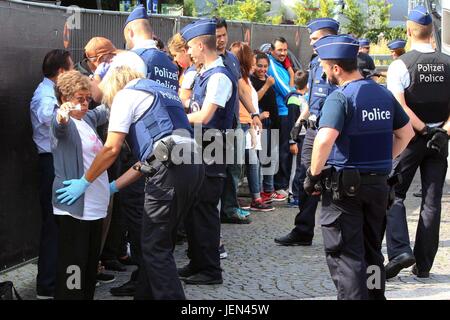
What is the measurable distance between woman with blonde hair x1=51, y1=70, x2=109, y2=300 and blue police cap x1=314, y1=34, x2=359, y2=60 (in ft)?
5.37

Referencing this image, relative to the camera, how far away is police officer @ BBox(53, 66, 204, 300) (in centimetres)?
586

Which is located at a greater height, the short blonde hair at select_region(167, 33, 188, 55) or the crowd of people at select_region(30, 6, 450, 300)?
the short blonde hair at select_region(167, 33, 188, 55)

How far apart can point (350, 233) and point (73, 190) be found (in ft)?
5.99

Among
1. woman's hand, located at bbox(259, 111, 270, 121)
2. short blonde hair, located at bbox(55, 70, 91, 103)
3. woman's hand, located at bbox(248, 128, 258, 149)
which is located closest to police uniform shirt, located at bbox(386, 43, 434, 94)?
short blonde hair, located at bbox(55, 70, 91, 103)

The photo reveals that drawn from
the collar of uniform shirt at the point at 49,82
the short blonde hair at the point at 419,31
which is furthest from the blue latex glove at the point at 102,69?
the short blonde hair at the point at 419,31

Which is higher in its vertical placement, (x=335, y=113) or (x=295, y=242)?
(x=335, y=113)

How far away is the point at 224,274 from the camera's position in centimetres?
777

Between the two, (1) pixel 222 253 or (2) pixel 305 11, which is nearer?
(1) pixel 222 253

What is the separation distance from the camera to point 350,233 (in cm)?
577

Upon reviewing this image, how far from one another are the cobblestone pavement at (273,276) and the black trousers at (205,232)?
7.1 inches

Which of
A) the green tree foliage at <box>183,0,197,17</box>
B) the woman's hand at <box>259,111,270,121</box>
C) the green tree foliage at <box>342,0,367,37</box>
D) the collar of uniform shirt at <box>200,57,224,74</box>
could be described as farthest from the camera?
the green tree foliage at <box>342,0,367,37</box>

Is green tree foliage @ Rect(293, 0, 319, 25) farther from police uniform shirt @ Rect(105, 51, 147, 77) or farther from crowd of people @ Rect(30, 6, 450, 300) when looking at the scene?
Answer: police uniform shirt @ Rect(105, 51, 147, 77)

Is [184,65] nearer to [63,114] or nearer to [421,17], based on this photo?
[421,17]

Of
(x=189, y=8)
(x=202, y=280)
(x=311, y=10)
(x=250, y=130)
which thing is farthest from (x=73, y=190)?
(x=311, y=10)
